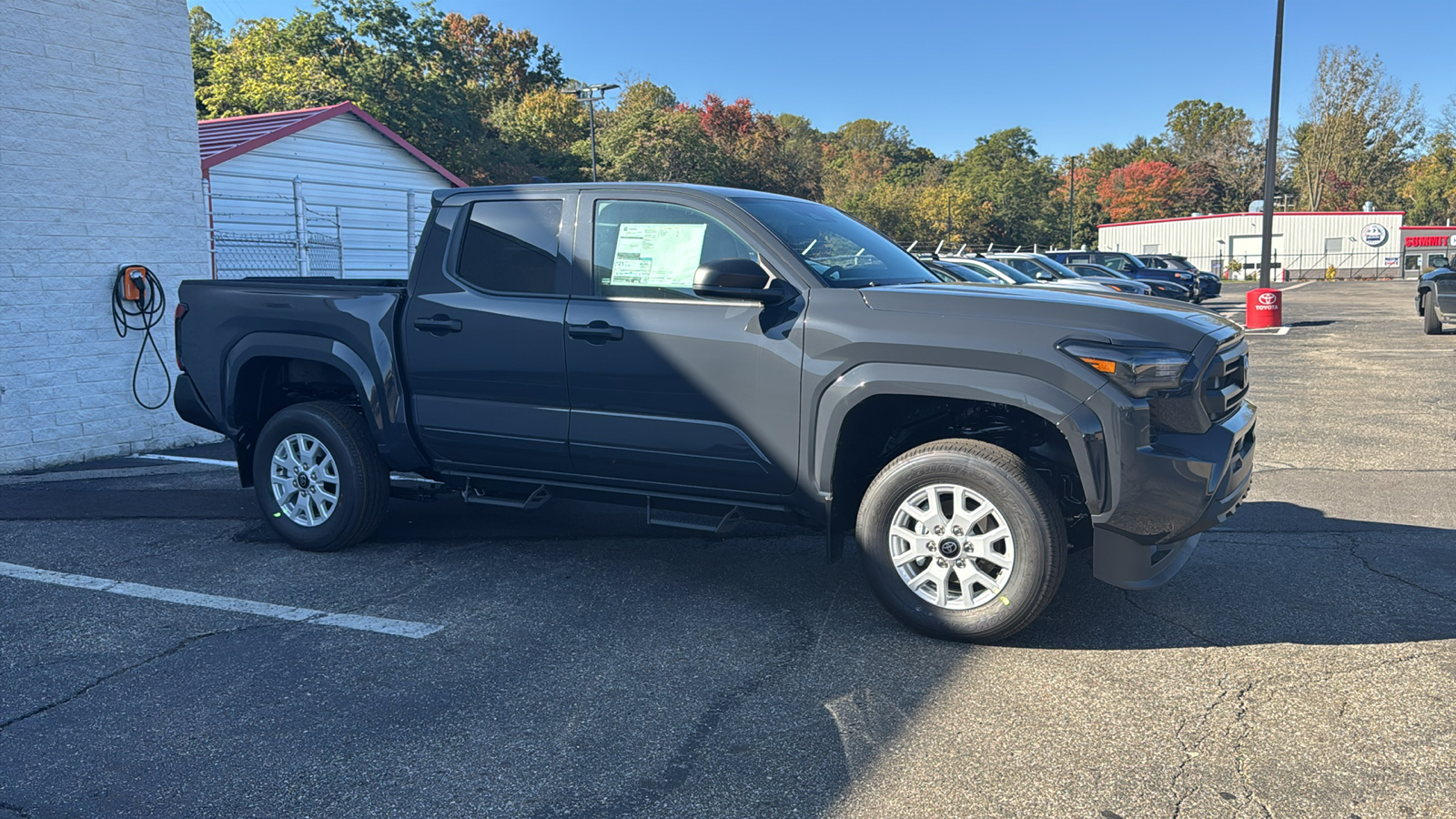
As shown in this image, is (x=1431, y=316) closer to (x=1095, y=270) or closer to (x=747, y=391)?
(x=1095, y=270)

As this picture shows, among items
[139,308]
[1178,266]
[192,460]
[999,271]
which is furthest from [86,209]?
[1178,266]

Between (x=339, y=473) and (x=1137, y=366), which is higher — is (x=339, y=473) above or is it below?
below

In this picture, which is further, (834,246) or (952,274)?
(952,274)

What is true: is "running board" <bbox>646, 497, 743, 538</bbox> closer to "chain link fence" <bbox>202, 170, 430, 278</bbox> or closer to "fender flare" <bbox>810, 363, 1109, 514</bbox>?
"fender flare" <bbox>810, 363, 1109, 514</bbox>

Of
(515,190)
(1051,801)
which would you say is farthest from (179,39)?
(1051,801)

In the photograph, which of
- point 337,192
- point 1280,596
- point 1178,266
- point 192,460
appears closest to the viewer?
point 1280,596

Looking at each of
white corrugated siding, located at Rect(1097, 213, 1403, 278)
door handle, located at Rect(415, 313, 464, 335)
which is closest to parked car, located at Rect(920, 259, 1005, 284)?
door handle, located at Rect(415, 313, 464, 335)

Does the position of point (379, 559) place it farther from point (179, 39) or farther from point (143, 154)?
point (179, 39)

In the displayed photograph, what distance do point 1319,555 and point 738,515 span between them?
304 centimetres

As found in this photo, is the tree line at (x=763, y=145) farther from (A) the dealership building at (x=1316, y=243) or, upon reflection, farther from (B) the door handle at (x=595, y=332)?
(B) the door handle at (x=595, y=332)

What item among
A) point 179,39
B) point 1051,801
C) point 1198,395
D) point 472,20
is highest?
point 472,20

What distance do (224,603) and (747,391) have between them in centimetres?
264

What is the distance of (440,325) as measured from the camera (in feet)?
17.1

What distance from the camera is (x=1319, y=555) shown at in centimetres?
532
